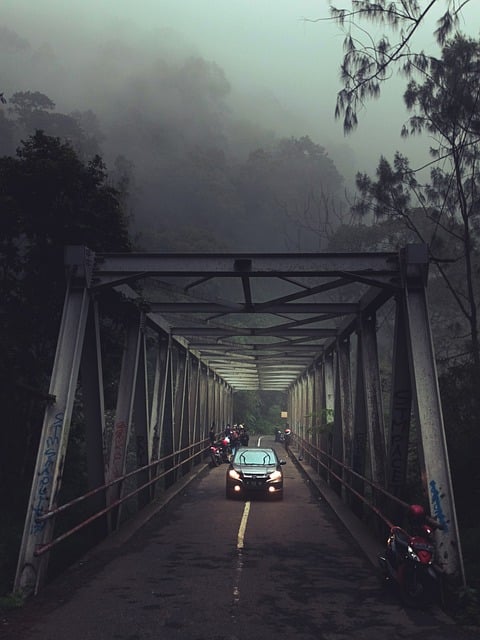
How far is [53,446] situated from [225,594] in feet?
10.3

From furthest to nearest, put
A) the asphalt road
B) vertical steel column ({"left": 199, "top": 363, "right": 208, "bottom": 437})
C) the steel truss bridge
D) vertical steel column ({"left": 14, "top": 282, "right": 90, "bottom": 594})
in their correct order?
vertical steel column ({"left": 199, "top": 363, "right": 208, "bottom": 437})
the steel truss bridge
vertical steel column ({"left": 14, "top": 282, "right": 90, "bottom": 594})
the asphalt road

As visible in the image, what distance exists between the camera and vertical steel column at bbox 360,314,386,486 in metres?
12.3

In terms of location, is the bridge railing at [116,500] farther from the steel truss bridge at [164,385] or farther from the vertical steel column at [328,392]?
the vertical steel column at [328,392]

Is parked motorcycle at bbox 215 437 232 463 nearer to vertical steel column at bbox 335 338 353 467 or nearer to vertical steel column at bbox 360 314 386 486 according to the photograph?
vertical steel column at bbox 335 338 353 467

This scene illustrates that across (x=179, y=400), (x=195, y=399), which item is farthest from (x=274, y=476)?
(x=195, y=399)

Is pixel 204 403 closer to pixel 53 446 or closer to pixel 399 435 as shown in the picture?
pixel 399 435

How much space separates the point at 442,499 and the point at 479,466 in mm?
6523

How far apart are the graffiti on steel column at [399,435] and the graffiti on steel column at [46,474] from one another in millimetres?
5331

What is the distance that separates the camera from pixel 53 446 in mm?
8898

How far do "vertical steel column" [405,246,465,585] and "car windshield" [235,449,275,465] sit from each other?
10183 mm

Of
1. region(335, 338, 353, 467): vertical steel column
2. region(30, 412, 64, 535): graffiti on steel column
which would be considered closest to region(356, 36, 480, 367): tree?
region(335, 338, 353, 467): vertical steel column

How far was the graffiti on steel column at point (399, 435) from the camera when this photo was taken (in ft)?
34.4

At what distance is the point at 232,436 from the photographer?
1357 inches

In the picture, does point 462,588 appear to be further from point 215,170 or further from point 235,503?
point 215,170
